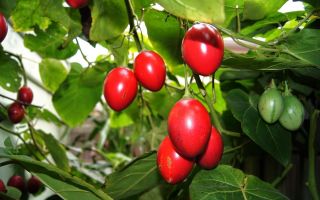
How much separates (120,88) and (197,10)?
9.5 inches

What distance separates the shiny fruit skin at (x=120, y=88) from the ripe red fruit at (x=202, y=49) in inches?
3.9

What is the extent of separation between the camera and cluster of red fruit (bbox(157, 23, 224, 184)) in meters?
0.40

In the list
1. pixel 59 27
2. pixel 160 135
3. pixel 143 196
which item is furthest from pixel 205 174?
pixel 160 135

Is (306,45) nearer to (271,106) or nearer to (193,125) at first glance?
(271,106)

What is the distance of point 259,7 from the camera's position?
1.93 feet

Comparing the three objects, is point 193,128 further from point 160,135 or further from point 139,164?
point 160,135

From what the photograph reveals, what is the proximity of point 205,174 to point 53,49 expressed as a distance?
568 mm

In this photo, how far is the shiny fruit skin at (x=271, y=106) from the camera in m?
0.60

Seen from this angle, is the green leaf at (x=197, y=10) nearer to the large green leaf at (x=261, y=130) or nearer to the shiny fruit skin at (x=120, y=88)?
the shiny fruit skin at (x=120, y=88)

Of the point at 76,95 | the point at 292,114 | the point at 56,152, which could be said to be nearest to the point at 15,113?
the point at 56,152

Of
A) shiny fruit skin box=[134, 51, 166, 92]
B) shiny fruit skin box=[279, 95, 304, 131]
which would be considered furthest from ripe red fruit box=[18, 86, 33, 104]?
shiny fruit skin box=[279, 95, 304, 131]

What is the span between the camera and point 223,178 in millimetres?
600

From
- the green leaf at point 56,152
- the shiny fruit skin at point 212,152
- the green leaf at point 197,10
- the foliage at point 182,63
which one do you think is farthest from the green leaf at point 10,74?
→ the green leaf at point 197,10

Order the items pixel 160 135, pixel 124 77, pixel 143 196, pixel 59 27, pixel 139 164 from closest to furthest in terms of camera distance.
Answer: pixel 124 77
pixel 139 164
pixel 143 196
pixel 59 27
pixel 160 135
